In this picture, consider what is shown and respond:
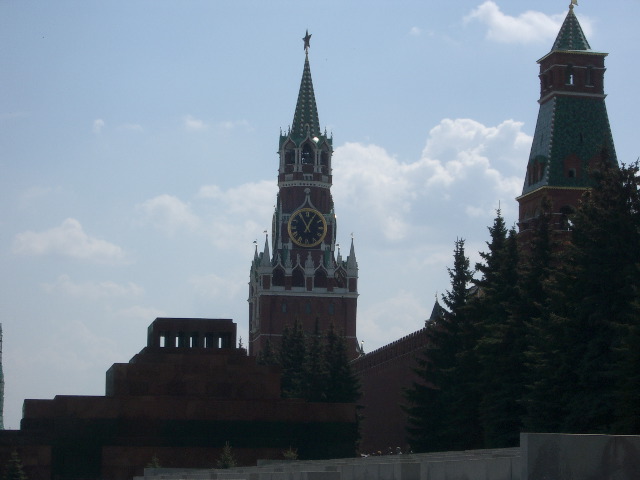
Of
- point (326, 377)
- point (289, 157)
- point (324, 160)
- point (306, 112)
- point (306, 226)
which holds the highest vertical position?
point (306, 112)

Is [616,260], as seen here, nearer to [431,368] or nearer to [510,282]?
[510,282]

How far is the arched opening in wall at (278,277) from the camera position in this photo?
445 ft

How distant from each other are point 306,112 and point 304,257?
13.6 meters

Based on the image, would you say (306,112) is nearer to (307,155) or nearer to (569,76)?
(307,155)

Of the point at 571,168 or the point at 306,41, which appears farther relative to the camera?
the point at 306,41

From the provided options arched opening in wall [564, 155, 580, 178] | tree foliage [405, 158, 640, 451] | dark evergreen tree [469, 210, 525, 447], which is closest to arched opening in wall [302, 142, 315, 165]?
arched opening in wall [564, 155, 580, 178]

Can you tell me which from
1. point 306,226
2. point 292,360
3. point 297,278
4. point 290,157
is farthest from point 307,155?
point 292,360

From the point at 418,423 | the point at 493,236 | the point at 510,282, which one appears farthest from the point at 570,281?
the point at 418,423

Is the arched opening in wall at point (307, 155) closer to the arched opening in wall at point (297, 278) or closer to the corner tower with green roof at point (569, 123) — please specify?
the arched opening in wall at point (297, 278)

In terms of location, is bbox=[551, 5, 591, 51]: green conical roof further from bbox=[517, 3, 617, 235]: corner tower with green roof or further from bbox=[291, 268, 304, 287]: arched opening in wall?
bbox=[291, 268, 304, 287]: arched opening in wall

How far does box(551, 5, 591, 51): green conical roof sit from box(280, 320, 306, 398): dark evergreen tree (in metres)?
22.0

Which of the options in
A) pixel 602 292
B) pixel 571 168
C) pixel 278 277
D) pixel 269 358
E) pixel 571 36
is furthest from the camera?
pixel 278 277

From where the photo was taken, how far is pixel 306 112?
140m

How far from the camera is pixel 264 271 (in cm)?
13550
